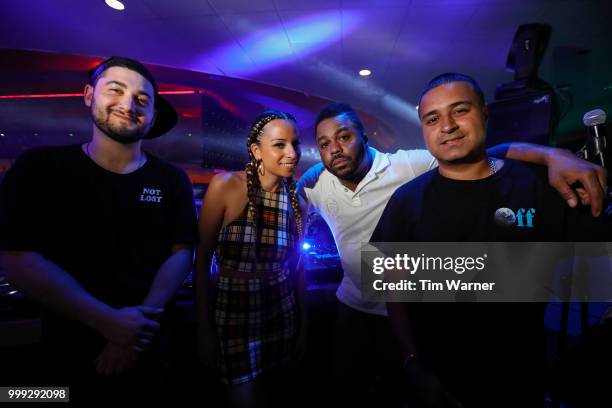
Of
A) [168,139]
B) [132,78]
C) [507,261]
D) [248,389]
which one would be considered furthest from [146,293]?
[168,139]

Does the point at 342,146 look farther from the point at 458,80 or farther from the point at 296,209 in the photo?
the point at 458,80

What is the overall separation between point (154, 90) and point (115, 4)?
2.65 meters

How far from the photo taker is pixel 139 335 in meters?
1.15

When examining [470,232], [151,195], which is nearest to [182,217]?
[151,195]

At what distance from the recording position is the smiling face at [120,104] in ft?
4.46

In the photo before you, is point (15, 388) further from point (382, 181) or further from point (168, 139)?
point (168, 139)

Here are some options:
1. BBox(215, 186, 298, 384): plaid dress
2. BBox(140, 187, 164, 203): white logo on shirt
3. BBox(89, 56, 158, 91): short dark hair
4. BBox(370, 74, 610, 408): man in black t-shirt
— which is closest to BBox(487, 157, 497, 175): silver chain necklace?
BBox(370, 74, 610, 408): man in black t-shirt

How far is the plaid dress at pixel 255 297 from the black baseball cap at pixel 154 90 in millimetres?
864

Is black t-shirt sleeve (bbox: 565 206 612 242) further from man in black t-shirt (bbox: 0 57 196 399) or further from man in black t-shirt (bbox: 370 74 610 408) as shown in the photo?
man in black t-shirt (bbox: 0 57 196 399)

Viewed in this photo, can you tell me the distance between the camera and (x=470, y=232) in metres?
1.36

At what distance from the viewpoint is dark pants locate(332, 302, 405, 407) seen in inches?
75.3

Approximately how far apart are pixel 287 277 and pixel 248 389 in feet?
2.27

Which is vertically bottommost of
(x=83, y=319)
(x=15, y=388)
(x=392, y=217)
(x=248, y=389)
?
(x=15, y=388)

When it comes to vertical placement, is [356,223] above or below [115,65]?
below
